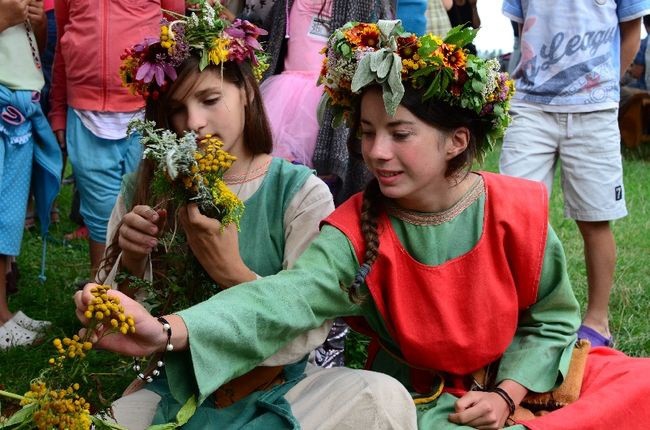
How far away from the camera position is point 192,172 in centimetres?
257

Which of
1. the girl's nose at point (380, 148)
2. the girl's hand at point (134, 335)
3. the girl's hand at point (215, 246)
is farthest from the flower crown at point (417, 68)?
the girl's hand at point (134, 335)

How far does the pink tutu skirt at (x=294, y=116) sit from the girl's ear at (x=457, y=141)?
1.28m

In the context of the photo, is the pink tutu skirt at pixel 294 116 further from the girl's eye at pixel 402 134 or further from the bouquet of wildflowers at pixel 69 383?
the bouquet of wildflowers at pixel 69 383

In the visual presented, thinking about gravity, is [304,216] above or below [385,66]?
below

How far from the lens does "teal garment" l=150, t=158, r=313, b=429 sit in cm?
279

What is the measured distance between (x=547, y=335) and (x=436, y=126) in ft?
2.42

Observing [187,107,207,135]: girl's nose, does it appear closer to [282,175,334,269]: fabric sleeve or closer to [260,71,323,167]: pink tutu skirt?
[282,175,334,269]: fabric sleeve

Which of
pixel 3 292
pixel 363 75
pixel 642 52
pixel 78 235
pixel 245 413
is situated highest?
pixel 363 75

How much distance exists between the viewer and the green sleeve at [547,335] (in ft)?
9.96

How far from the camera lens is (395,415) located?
2.73 m

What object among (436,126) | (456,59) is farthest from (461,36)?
(436,126)

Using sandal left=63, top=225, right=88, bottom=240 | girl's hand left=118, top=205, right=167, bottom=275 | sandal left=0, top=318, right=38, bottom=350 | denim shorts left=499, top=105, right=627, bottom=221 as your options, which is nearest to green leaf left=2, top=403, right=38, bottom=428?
→ girl's hand left=118, top=205, right=167, bottom=275

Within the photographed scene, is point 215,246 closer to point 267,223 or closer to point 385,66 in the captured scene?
point 267,223

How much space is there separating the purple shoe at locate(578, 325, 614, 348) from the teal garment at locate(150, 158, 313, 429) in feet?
6.71
